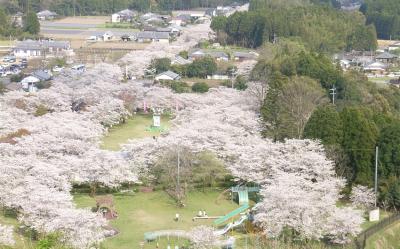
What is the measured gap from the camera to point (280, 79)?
2220 centimetres

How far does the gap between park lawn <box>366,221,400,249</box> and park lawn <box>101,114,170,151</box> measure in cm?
930

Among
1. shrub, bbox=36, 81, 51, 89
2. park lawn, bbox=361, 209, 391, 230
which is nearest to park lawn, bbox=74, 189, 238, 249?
park lawn, bbox=361, 209, 391, 230

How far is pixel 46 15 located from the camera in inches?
2296

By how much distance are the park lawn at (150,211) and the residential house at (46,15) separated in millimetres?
44031

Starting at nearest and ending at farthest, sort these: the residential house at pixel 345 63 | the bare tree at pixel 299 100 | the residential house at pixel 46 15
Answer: the bare tree at pixel 299 100
the residential house at pixel 345 63
the residential house at pixel 46 15

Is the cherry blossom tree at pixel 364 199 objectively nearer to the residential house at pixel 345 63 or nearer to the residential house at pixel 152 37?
the residential house at pixel 345 63

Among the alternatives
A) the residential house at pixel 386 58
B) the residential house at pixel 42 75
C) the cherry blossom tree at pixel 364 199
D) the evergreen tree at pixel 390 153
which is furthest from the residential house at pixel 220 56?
the cherry blossom tree at pixel 364 199

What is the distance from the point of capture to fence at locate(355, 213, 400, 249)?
1359 centimetres

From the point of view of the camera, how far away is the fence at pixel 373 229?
13.6 metres

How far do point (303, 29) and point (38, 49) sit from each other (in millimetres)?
16893

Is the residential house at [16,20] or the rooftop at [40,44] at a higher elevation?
the residential house at [16,20]

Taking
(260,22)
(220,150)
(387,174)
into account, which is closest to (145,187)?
(220,150)

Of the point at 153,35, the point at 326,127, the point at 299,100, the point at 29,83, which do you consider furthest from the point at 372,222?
the point at 153,35

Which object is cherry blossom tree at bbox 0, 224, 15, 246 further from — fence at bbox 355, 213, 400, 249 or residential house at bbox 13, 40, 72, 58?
residential house at bbox 13, 40, 72, 58
